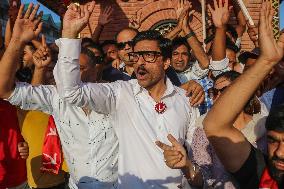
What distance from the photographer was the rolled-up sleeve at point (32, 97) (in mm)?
3152

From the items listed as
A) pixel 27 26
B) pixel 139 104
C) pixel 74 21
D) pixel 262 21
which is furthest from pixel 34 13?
pixel 262 21

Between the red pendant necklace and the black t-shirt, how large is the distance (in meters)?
0.93

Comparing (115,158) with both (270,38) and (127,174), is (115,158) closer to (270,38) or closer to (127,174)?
(127,174)

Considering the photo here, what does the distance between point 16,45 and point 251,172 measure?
1.87 meters

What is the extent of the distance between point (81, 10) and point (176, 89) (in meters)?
1.00

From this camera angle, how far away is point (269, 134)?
7.82 feet

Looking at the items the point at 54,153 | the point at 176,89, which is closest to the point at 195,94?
the point at 176,89

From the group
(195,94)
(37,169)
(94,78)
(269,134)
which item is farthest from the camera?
(37,169)

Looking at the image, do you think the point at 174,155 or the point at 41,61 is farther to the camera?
the point at 41,61

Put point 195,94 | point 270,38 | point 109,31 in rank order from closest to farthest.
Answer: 1. point 270,38
2. point 195,94
3. point 109,31

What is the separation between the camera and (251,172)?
2.37m

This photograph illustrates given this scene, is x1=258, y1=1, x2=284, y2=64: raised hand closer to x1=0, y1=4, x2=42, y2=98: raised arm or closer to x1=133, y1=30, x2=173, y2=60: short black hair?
x1=133, y1=30, x2=173, y2=60: short black hair

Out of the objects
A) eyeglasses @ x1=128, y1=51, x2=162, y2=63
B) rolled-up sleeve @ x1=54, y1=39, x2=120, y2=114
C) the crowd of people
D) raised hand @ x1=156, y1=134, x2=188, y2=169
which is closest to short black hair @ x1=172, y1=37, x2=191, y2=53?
the crowd of people

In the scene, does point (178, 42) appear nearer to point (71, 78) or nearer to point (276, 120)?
point (71, 78)
